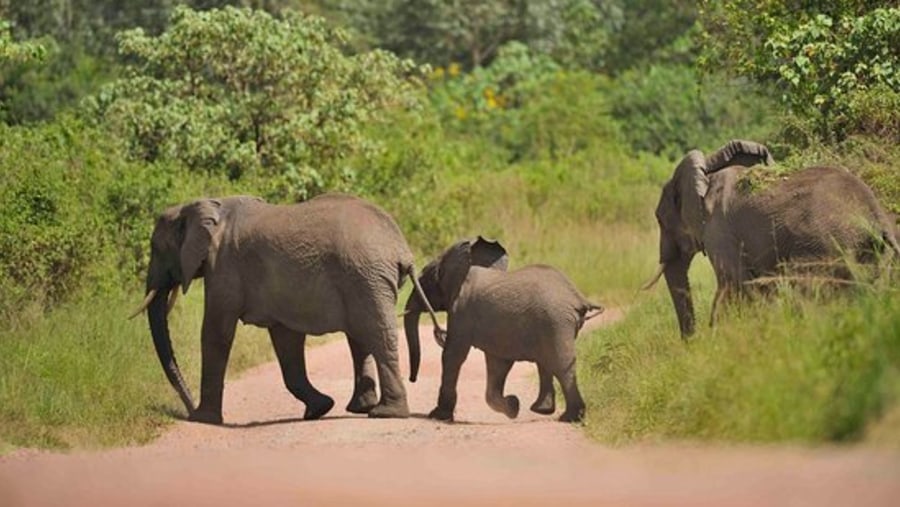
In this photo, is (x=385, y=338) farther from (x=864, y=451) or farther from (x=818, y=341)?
(x=864, y=451)

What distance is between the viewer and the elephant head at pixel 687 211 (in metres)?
17.5

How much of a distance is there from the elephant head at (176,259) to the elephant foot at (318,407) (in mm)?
855

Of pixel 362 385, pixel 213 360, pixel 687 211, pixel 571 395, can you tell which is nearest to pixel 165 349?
pixel 213 360

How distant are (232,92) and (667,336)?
30.3 feet

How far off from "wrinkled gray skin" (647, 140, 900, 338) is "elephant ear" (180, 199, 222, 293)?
3576 millimetres

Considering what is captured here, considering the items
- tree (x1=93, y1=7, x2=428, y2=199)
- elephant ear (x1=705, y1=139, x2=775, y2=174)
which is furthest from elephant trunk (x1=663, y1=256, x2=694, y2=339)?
tree (x1=93, y1=7, x2=428, y2=199)

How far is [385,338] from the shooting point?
16.1m

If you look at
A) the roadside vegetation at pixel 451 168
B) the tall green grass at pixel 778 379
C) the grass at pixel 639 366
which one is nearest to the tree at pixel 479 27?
the roadside vegetation at pixel 451 168

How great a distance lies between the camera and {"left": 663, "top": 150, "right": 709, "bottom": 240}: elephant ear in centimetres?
1750

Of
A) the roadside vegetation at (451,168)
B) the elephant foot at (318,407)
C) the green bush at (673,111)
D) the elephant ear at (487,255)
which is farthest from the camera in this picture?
the green bush at (673,111)

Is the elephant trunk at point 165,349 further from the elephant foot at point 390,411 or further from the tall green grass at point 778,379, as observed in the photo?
the tall green grass at point 778,379

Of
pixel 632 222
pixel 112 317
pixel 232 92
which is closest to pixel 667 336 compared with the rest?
pixel 112 317

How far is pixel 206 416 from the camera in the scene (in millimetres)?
16312

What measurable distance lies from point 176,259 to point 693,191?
13.1 feet
